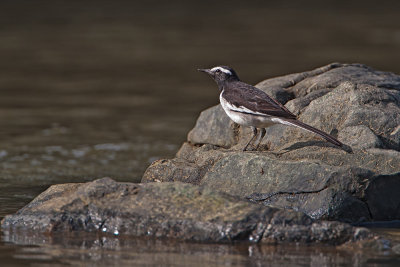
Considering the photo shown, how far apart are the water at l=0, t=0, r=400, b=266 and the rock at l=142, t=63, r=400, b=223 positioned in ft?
4.20

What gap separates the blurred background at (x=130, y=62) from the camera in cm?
1401

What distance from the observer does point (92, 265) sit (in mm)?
6801

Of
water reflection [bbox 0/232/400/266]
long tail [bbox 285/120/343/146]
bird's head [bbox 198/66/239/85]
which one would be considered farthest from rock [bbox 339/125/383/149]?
water reflection [bbox 0/232/400/266]

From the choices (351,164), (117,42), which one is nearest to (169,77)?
(117,42)

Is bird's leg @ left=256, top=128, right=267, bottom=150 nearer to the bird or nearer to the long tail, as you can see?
the bird

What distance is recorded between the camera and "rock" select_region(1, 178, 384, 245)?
7617 mm

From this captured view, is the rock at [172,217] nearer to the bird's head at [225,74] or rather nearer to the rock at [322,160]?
the rock at [322,160]

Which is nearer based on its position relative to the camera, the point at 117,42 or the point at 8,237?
the point at 8,237

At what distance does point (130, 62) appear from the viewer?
24.4 meters

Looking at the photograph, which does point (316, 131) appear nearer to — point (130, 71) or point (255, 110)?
point (255, 110)

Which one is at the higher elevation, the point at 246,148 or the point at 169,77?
the point at 169,77

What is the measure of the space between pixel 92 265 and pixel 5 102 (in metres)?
12.2

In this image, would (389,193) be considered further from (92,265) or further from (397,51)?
(397,51)

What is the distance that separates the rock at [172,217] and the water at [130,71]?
231mm
